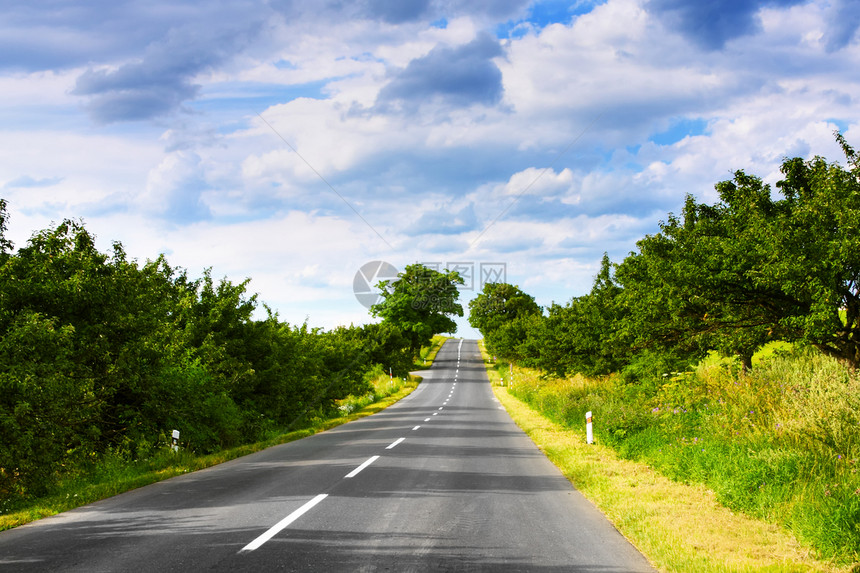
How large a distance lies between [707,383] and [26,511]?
13958mm

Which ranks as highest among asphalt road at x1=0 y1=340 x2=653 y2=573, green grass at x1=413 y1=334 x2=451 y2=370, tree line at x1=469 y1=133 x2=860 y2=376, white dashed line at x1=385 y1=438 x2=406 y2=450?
tree line at x1=469 y1=133 x2=860 y2=376

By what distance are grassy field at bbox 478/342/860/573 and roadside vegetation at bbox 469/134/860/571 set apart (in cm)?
3

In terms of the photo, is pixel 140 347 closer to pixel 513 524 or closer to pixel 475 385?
pixel 513 524

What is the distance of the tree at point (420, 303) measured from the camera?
75.8 m

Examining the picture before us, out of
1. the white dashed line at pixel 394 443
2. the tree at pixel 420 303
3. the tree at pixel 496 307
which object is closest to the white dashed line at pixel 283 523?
the white dashed line at pixel 394 443

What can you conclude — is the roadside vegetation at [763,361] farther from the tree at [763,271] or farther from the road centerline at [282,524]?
the road centerline at [282,524]

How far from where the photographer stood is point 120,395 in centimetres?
1324

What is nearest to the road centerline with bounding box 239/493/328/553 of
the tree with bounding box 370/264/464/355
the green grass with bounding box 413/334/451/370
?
the tree with bounding box 370/264/464/355

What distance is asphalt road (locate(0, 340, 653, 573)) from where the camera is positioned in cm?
497

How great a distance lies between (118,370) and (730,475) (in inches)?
420

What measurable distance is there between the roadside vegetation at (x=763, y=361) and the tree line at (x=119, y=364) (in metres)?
9.46

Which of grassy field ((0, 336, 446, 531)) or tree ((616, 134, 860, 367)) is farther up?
tree ((616, 134, 860, 367))

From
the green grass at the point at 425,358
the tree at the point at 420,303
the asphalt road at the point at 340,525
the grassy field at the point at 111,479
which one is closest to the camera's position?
the asphalt road at the point at 340,525

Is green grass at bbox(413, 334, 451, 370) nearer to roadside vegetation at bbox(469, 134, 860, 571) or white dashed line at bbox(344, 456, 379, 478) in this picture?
roadside vegetation at bbox(469, 134, 860, 571)
